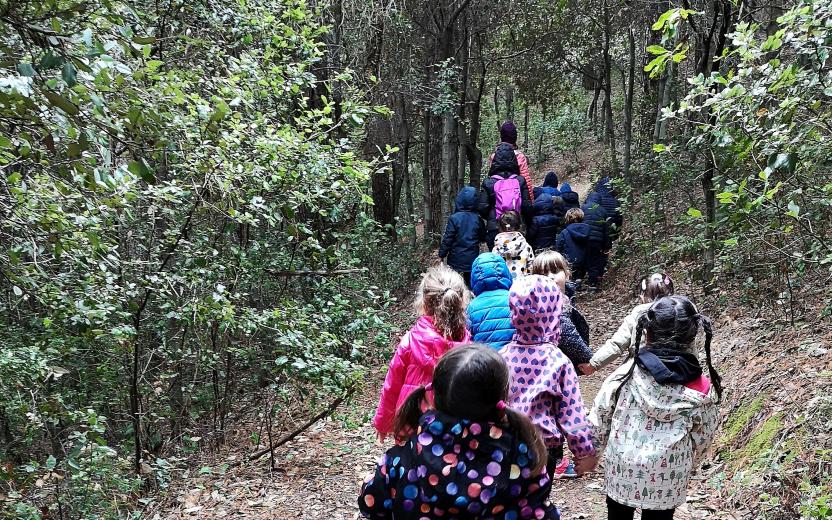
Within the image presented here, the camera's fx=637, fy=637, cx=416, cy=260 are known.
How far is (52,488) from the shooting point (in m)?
5.61

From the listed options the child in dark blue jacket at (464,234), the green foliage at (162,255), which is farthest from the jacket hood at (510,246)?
the child in dark blue jacket at (464,234)

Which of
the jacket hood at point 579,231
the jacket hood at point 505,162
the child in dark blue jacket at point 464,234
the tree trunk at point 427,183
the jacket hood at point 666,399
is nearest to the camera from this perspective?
the jacket hood at point 666,399

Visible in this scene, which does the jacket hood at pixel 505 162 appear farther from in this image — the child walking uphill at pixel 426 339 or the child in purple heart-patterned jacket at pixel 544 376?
the child in purple heart-patterned jacket at pixel 544 376

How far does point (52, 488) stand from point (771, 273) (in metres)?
7.87

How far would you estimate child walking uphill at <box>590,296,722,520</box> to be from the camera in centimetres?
346

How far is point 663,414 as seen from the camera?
11.4ft

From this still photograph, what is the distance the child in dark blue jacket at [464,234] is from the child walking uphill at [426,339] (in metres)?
5.56

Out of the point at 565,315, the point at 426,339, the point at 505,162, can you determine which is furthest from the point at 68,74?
the point at 505,162

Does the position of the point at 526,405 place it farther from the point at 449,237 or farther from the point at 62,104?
the point at 449,237

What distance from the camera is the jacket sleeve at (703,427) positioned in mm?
3494

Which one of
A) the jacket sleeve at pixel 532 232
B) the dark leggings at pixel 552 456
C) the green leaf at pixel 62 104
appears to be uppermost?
the green leaf at pixel 62 104

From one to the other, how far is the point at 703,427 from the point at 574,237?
26.5 feet

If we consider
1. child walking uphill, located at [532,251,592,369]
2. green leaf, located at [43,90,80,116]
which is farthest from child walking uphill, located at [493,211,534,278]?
green leaf, located at [43,90,80,116]

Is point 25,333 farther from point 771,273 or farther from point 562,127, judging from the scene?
point 562,127
